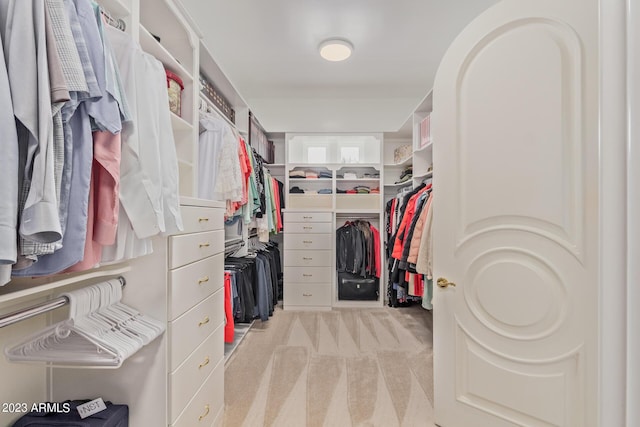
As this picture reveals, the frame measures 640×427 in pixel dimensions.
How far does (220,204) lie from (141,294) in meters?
0.60

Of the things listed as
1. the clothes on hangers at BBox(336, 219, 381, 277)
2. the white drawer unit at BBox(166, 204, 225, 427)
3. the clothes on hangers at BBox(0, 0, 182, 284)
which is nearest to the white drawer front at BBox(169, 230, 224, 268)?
the white drawer unit at BBox(166, 204, 225, 427)

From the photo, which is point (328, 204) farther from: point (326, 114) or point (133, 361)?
point (133, 361)

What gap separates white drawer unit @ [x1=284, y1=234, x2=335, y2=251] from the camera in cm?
348

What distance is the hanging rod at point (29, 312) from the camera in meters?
0.75

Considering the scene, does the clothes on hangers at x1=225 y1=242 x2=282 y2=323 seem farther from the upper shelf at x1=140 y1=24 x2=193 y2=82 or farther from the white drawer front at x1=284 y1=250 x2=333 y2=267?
the upper shelf at x1=140 y1=24 x2=193 y2=82

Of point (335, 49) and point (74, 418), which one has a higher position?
point (335, 49)

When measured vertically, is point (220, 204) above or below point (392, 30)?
below

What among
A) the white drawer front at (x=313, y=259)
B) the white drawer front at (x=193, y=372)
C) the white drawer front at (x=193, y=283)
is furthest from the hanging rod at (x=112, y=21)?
the white drawer front at (x=313, y=259)

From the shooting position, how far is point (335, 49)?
2.61 m

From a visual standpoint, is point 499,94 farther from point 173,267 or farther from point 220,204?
point 173,267

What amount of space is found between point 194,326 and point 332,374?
3.81 ft

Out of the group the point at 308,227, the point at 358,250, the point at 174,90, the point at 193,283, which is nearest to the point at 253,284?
the point at 308,227

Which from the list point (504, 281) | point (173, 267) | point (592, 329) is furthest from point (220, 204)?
point (592, 329)

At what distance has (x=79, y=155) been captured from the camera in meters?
0.76
